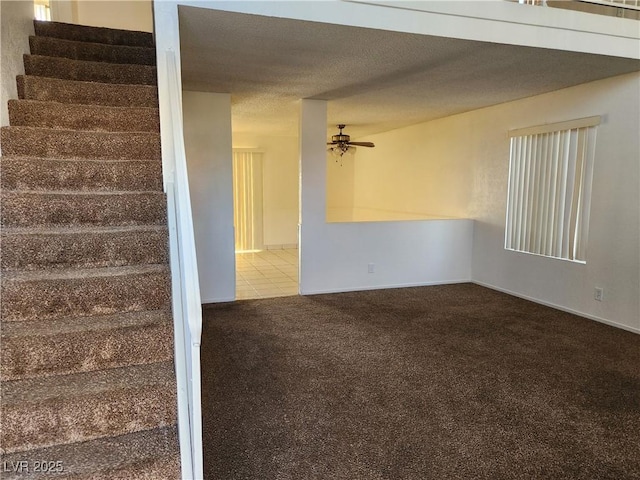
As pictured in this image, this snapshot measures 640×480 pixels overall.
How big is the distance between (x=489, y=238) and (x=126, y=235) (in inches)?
177

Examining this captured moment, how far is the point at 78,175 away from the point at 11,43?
1188 mm

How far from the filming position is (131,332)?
1.70m

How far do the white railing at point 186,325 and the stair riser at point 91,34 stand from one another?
2.38 m

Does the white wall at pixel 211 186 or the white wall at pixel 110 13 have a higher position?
the white wall at pixel 110 13

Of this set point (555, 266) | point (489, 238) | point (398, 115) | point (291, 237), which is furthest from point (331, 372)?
point (291, 237)

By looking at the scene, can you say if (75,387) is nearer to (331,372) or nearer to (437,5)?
(331,372)

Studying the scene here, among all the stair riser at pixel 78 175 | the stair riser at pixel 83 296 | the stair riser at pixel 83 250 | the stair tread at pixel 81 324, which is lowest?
the stair tread at pixel 81 324

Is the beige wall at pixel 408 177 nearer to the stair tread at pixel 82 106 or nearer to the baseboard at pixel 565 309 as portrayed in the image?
the baseboard at pixel 565 309

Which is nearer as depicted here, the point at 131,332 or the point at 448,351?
the point at 131,332

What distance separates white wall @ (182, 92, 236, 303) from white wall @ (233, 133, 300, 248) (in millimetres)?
3418

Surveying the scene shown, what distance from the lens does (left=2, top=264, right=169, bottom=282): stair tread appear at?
1819mm

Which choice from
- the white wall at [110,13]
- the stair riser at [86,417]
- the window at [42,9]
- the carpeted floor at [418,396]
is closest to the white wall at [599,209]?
the carpeted floor at [418,396]

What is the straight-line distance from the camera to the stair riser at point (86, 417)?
1.42 meters

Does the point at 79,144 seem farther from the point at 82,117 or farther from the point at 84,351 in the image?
the point at 84,351
